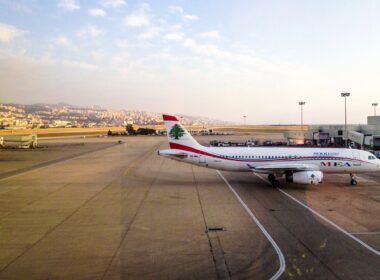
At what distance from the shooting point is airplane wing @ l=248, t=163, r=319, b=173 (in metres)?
32.8

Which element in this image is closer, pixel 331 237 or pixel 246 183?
pixel 331 237

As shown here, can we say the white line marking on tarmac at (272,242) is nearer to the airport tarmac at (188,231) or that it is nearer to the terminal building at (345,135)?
the airport tarmac at (188,231)

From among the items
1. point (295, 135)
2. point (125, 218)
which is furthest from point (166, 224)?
point (295, 135)

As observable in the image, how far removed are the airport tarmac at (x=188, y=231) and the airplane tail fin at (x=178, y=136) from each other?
3.87 metres

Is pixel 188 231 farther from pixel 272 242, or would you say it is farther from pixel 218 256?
pixel 272 242

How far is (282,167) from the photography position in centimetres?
3275

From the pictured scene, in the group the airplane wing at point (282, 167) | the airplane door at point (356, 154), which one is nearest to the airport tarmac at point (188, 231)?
the airplane wing at point (282, 167)

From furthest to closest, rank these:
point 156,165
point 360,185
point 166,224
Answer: point 156,165 → point 360,185 → point 166,224

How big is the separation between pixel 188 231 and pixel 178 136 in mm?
16659

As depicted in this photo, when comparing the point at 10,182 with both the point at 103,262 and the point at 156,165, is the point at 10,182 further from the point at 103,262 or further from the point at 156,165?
the point at 103,262

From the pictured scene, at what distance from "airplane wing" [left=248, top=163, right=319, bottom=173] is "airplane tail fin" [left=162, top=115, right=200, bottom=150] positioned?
6255 mm

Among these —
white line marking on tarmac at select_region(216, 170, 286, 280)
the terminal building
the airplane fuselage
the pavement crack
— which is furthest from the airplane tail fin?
the terminal building

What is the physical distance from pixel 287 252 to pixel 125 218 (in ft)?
33.7

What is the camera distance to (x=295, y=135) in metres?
95.1
